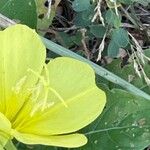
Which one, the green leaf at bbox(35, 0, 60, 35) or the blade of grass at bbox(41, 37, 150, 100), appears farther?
the green leaf at bbox(35, 0, 60, 35)

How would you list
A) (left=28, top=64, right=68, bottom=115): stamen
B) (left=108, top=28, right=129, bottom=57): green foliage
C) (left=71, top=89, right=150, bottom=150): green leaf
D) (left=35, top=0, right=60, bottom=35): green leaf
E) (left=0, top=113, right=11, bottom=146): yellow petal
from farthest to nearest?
(left=35, top=0, right=60, bottom=35): green leaf → (left=108, top=28, right=129, bottom=57): green foliage → (left=71, top=89, right=150, bottom=150): green leaf → (left=28, top=64, right=68, bottom=115): stamen → (left=0, top=113, right=11, bottom=146): yellow petal

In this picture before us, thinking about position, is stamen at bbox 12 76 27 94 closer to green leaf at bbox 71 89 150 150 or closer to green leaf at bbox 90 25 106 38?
green leaf at bbox 71 89 150 150

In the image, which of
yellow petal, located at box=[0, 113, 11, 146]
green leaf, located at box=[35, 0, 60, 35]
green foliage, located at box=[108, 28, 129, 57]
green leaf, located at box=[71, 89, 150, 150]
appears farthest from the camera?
green leaf, located at box=[35, 0, 60, 35]

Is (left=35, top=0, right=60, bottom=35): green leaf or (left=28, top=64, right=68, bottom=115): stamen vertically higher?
(left=28, top=64, right=68, bottom=115): stamen

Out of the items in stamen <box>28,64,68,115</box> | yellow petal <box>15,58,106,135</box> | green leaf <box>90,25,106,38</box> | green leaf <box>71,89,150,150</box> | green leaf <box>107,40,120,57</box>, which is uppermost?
stamen <box>28,64,68,115</box>

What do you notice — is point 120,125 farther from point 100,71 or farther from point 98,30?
point 98,30

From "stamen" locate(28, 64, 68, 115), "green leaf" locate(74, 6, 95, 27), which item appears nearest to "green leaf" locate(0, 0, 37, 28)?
"green leaf" locate(74, 6, 95, 27)

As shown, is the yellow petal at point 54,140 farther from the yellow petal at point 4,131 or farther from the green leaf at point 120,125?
the green leaf at point 120,125

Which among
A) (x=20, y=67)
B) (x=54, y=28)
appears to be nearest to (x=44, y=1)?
(x=54, y=28)

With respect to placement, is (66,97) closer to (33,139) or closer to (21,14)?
(33,139)
